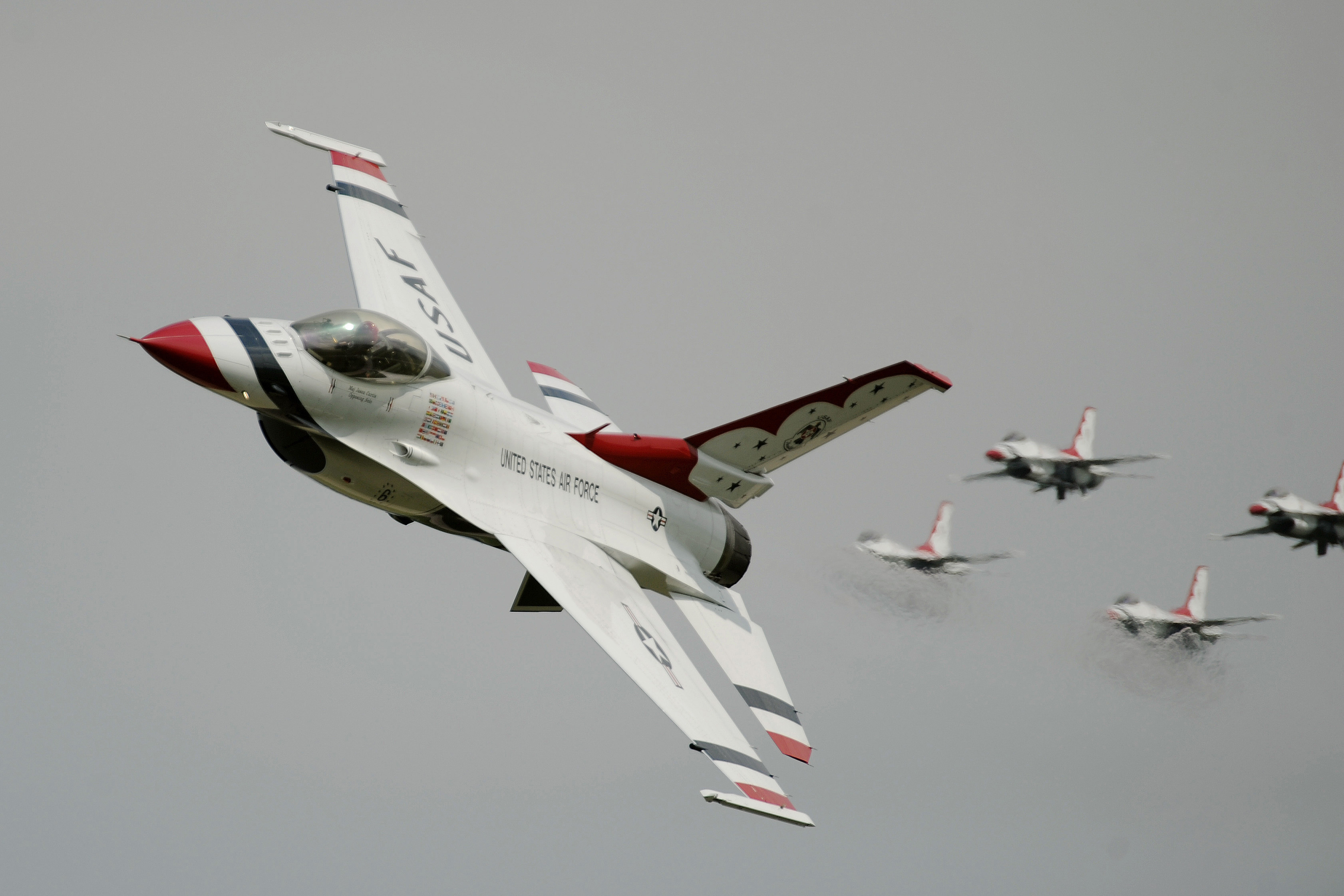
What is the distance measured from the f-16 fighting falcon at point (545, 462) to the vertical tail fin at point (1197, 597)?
17809mm

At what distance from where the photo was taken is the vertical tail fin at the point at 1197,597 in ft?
132

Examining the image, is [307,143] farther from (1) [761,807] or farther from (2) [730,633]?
(1) [761,807]

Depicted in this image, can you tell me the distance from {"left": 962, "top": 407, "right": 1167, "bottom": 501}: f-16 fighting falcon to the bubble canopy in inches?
963

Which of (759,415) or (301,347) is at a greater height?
(759,415)

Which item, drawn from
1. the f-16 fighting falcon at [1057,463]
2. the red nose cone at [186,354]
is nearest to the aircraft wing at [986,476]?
the f-16 fighting falcon at [1057,463]

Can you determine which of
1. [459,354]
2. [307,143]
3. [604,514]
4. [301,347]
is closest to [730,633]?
[604,514]

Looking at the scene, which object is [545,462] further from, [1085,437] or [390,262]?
[1085,437]

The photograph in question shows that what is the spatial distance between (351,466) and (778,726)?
26.9 ft

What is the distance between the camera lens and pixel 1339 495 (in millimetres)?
40500

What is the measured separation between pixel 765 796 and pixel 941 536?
18.8 m

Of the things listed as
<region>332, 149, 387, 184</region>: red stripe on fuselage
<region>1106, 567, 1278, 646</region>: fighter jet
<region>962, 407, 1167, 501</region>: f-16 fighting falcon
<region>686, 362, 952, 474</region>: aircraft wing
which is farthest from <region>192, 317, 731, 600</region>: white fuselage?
<region>962, 407, 1167, 501</region>: f-16 fighting falcon

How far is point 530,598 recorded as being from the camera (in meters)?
25.8

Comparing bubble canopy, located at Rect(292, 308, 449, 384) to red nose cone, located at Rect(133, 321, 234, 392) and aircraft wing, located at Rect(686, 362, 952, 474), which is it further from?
aircraft wing, located at Rect(686, 362, 952, 474)

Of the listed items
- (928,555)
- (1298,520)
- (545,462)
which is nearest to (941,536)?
(928,555)
